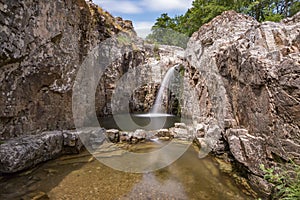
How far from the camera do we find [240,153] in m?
3.86

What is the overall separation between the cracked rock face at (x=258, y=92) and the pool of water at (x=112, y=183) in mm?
796

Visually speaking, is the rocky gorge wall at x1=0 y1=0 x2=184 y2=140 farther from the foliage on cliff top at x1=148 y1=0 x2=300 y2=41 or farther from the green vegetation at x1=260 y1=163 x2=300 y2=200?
the foliage on cliff top at x1=148 y1=0 x2=300 y2=41

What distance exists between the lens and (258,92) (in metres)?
3.56

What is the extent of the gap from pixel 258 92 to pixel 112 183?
11.4ft

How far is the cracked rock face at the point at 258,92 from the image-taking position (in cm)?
290

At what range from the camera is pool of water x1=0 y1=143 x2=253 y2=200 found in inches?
128

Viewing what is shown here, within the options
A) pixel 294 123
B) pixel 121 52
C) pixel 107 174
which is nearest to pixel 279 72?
pixel 294 123

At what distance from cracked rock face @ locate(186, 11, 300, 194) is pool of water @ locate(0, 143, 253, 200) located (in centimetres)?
80

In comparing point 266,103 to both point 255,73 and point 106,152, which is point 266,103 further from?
point 106,152

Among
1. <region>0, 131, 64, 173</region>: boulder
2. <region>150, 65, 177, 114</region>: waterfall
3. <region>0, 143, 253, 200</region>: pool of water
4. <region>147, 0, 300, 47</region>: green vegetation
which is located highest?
<region>147, 0, 300, 47</region>: green vegetation

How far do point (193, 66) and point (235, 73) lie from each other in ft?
12.4

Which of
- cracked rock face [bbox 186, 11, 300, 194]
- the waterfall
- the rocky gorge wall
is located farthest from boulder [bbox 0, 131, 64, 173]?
the waterfall

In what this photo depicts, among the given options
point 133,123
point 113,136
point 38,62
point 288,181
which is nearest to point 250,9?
point 133,123

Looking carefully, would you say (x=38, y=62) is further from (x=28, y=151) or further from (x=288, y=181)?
(x=288, y=181)
